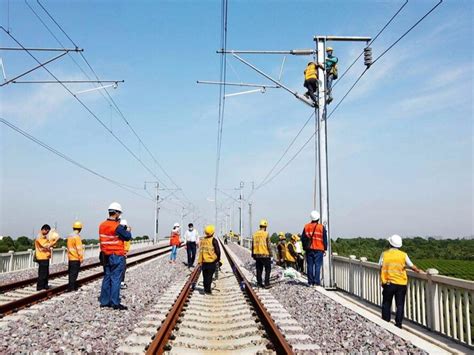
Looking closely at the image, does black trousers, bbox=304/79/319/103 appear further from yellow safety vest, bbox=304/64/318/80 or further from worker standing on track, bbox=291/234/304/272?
worker standing on track, bbox=291/234/304/272

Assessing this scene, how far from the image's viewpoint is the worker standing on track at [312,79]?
14453 millimetres

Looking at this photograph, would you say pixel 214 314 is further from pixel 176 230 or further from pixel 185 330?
pixel 176 230

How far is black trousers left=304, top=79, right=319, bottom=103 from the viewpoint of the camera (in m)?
14.5

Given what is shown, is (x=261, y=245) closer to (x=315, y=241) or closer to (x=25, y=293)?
(x=315, y=241)

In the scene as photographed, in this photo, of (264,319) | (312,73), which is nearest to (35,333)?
(264,319)

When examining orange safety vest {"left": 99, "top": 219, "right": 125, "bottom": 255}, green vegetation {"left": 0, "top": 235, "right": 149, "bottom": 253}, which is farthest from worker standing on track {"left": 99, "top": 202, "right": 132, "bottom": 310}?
green vegetation {"left": 0, "top": 235, "right": 149, "bottom": 253}

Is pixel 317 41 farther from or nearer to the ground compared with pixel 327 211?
farther from the ground

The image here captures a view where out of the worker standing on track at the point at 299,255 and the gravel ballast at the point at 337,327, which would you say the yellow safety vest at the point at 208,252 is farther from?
the worker standing on track at the point at 299,255

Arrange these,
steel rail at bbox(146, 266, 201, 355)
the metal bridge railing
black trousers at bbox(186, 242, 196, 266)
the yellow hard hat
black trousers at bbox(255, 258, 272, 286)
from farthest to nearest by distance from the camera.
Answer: black trousers at bbox(186, 242, 196, 266) < the metal bridge railing < black trousers at bbox(255, 258, 272, 286) < the yellow hard hat < steel rail at bbox(146, 266, 201, 355)

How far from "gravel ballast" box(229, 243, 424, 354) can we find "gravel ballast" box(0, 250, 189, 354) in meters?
3.18

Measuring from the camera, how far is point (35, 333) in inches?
295

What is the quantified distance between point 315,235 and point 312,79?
4.89 meters

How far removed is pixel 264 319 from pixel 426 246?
68873 mm

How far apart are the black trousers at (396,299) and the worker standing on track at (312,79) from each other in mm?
7514
